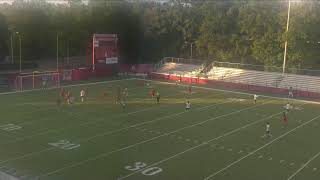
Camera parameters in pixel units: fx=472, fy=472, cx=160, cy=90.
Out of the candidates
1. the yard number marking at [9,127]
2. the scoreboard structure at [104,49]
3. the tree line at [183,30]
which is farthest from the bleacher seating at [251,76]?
the yard number marking at [9,127]

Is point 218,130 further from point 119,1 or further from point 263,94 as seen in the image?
point 119,1

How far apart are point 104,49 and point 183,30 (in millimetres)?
11417

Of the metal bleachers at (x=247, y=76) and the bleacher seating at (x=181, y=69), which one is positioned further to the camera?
the bleacher seating at (x=181, y=69)

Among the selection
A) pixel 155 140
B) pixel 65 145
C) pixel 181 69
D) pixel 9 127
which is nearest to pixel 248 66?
pixel 181 69

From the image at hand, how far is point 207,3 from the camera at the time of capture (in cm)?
5131

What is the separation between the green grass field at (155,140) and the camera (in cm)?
1638

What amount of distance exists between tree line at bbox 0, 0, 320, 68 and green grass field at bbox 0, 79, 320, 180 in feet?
37.0

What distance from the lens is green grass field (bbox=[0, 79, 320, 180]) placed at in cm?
1638

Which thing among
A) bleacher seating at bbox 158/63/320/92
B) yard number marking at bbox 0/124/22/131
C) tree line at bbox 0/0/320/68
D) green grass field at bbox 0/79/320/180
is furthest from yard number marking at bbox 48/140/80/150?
bleacher seating at bbox 158/63/320/92

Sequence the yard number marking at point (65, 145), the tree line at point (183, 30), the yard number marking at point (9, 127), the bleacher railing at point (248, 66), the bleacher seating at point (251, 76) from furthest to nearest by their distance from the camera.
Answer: the tree line at point (183, 30) < the bleacher railing at point (248, 66) < the bleacher seating at point (251, 76) < the yard number marking at point (9, 127) < the yard number marking at point (65, 145)

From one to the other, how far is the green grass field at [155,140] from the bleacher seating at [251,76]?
25.2ft

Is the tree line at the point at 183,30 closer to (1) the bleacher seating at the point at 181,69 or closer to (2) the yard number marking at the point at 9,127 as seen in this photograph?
(1) the bleacher seating at the point at 181,69

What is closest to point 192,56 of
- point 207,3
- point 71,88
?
point 207,3

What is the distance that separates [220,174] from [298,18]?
30221 millimetres
